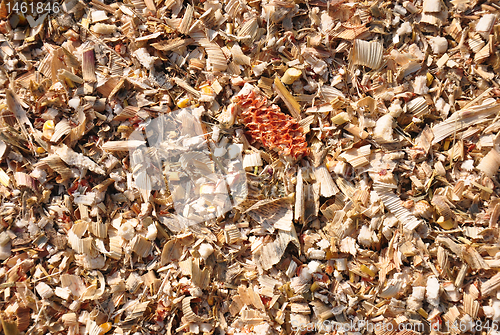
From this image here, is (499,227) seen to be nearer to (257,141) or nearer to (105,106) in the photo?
(257,141)

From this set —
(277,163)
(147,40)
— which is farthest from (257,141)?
(147,40)

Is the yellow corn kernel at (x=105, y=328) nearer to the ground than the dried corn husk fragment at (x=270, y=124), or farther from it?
nearer to the ground

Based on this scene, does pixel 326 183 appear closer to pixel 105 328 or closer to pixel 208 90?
pixel 208 90

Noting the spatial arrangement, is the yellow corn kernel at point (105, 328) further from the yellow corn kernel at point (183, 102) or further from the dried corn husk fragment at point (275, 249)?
the yellow corn kernel at point (183, 102)

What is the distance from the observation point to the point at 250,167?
1179 millimetres

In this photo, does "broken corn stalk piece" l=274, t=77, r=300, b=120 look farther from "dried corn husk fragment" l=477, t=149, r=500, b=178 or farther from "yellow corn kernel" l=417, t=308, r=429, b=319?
"yellow corn kernel" l=417, t=308, r=429, b=319

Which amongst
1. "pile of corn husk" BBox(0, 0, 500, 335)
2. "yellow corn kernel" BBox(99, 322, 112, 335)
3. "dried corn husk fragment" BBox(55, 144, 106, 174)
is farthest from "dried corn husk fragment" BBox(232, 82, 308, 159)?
"yellow corn kernel" BBox(99, 322, 112, 335)

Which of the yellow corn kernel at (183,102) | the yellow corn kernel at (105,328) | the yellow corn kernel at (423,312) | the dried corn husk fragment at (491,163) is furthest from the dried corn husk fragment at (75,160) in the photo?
the dried corn husk fragment at (491,163)

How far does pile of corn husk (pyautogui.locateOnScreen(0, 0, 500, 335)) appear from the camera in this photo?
111cm

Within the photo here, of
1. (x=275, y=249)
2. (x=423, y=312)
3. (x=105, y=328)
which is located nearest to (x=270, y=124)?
(x=275, y=249)

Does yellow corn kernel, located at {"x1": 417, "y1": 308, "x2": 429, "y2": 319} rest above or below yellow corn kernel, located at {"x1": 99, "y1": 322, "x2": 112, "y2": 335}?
above

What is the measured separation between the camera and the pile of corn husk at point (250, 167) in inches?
43.7

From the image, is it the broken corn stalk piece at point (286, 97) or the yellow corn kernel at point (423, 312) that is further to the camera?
the broken corn stalk piece at point (286, 97)

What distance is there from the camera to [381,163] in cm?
113
